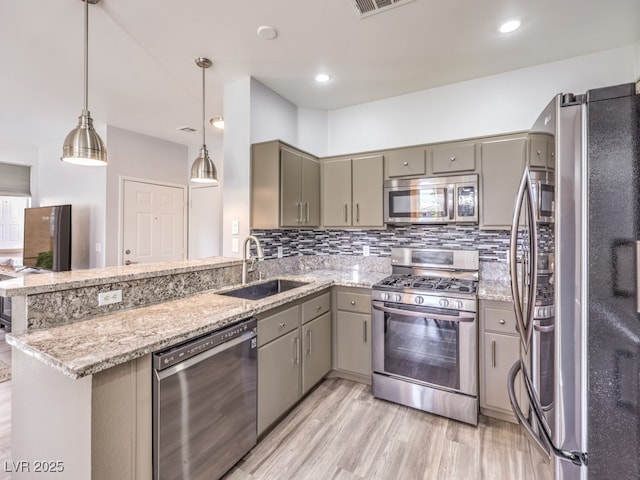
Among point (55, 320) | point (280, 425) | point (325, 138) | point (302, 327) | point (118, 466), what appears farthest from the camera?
point (325, 138)

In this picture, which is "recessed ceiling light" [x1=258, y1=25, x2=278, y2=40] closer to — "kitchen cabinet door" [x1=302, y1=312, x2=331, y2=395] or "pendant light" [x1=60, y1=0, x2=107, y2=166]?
"pendant light" [x1=60, y1=0, x2=107, y2=166]

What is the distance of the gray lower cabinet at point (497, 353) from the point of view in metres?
2.13

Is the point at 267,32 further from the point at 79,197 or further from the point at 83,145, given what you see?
the point at 79,197

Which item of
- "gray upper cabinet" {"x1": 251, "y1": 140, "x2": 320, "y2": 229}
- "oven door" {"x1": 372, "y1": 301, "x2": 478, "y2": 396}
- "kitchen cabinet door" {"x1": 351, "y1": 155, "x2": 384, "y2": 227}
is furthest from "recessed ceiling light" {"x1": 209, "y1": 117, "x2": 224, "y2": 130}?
"oven door" {"x1": 372, "y1": 301, "x2": 478, "y2": 396}

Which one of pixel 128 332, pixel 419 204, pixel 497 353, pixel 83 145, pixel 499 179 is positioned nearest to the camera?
pixel 128 332

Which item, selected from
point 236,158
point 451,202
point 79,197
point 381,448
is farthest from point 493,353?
point 79,197

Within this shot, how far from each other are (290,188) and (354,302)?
1.19 m

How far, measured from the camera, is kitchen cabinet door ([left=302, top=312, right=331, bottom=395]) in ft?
7.88

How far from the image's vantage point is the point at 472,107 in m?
2.86

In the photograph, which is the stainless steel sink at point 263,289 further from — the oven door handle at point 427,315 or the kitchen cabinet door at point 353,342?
the oven door handle at point 427,315

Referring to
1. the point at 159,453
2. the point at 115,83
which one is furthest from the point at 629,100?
the point at 115,83

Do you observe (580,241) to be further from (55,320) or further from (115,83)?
(115,83)

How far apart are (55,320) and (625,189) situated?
2.42m

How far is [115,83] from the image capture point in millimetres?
2896
